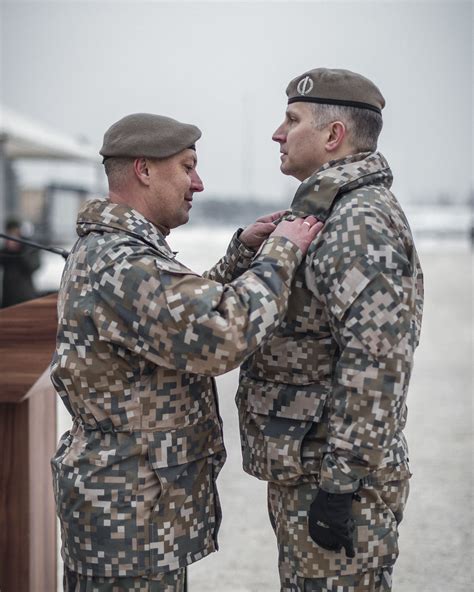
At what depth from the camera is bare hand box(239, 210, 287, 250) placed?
2270 millimetres

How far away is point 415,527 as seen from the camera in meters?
4.16

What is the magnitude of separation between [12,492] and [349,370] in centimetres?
132

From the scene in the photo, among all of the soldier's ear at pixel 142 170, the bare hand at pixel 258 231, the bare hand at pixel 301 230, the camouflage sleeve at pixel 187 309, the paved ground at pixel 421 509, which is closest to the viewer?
the camouflage sleeve at pixel 187 309

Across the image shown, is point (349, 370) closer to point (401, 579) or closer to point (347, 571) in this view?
point (347, 571)

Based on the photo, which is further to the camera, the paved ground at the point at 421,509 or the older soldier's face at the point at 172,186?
the paved ground at the point at 421,509

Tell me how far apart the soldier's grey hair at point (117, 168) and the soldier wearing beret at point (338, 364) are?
1.32 feet

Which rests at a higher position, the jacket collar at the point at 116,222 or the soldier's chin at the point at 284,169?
the soldier's chin at the point at 284,169

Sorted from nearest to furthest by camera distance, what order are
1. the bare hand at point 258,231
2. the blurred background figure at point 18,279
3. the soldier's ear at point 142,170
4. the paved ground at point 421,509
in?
the soldier's ear at point 142,170, the bare hand at point 258,231, the paved ground at point 421,509, the blurred background figure at point 18,279

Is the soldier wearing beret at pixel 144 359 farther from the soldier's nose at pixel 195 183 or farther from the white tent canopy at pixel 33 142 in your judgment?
the white tent canopy at pixel 33 142

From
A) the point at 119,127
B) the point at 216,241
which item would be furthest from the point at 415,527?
the point at 216,241

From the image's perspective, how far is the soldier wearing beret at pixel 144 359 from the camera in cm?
184

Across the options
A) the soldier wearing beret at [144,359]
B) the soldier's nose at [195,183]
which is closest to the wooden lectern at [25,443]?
the soldier wearing beret at [144,359]

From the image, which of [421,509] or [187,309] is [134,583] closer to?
[187,309]

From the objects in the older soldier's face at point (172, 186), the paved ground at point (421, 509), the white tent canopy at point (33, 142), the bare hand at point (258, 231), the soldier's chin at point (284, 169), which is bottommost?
the paved ground at point (421, 509)
